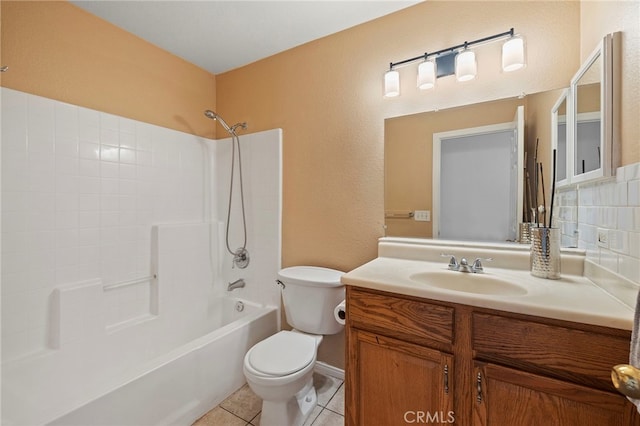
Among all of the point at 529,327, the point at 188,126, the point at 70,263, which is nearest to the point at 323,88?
the point at 188,126

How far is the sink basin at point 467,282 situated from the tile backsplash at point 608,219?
1.02 ft

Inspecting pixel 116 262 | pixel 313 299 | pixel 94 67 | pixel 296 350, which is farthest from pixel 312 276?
pixel 94 67

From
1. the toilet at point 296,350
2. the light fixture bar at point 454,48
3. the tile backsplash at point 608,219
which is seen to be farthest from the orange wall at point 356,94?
the tile backsplash at point 608,219

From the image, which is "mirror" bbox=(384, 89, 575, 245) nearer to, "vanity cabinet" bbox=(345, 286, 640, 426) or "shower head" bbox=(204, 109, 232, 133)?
"vanity cabinet" bbox=(345, 286, 640, 426)

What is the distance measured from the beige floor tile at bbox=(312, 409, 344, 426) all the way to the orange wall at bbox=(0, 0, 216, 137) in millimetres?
2254

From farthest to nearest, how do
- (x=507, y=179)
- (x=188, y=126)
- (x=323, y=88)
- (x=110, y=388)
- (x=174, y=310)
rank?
1. (x=188, y=126)
2. (x=174, y=310)
3. (x=323, y=88)
4. (x=507, y=179)
5. (x=110, y=388)

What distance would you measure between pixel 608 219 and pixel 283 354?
4.81ft

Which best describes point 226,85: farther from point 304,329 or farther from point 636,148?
point 636,148

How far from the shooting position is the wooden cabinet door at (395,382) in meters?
0.98

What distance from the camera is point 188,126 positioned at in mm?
2275

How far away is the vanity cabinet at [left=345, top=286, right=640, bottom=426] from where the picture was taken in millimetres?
776

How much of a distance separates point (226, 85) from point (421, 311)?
2363 millimetres

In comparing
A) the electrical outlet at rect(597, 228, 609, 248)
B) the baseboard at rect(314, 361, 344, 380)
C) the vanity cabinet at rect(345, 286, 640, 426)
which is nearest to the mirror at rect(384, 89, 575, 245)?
the electrical outlet at rect(597, 228, 609, 248)

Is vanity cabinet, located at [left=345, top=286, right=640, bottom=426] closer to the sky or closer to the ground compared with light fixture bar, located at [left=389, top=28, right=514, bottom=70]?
closer to the ground
